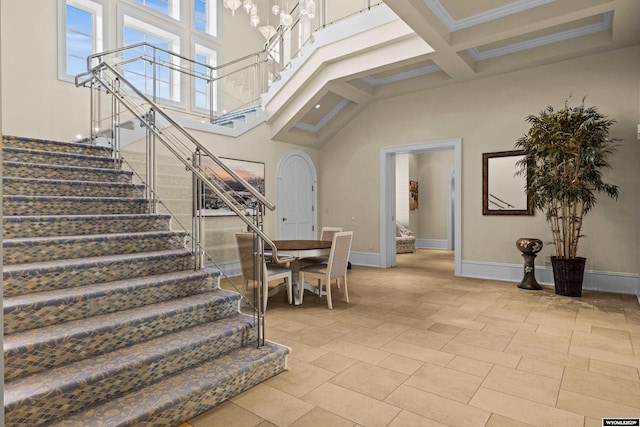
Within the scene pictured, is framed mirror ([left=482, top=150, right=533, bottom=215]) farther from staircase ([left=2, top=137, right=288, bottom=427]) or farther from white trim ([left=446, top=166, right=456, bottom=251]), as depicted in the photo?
staircase ([left=2, top=137, right=288, bottom=427])

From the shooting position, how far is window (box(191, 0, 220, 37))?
8.48 meters

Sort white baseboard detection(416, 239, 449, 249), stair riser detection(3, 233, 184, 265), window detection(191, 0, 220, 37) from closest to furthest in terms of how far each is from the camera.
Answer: stair riser detection(3, 233, 184, 265) < window detection(191, 0, 220, 37) < white baseboard detection(416, 239, 449, 249)

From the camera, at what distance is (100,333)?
240cm

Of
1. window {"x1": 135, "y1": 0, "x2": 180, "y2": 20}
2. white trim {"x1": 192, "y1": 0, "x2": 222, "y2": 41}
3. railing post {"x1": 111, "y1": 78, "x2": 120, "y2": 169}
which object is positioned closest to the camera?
railing post {"x1": 111, "y1": 78, "x2": 120, "y2": 169}

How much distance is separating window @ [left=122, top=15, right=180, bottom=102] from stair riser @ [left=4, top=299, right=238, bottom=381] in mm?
4327

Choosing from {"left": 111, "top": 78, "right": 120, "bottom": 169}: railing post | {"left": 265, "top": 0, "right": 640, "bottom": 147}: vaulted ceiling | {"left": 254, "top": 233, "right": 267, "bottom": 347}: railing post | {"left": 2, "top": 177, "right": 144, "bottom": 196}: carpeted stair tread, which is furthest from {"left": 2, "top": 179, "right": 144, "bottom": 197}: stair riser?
{"left": 265, "top": 0, "right": 640, "bottom": 147}: vaulted ceiling

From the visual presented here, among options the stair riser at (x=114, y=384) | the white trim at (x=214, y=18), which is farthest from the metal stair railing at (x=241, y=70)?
the stair riser at (x=114, y=384)

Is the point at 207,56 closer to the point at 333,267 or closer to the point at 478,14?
the point at 478,14

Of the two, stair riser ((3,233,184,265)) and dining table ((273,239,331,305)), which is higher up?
stair riser ((3,233,184,265))

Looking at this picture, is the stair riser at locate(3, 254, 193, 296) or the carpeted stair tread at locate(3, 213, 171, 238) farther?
the carpeted stair tread at locate(3, 213, 171, 238)

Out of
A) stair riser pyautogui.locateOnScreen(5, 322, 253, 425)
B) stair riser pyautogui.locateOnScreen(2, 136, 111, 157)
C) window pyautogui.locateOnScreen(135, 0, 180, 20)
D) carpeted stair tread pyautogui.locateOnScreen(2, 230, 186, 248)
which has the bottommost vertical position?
stair riser pyautogui.locateOnScreen(5, 322, 253, 425)

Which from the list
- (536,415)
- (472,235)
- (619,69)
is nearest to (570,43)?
(619,69)

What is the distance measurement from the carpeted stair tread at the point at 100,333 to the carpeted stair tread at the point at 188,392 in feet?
1.24

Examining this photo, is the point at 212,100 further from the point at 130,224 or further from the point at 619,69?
the point at 619,69
